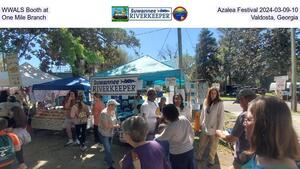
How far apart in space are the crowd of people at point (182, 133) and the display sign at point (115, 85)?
62 cm

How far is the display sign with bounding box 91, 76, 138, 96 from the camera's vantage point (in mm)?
9453

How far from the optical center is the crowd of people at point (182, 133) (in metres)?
1.72

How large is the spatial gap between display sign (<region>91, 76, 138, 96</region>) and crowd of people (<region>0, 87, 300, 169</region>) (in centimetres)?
62

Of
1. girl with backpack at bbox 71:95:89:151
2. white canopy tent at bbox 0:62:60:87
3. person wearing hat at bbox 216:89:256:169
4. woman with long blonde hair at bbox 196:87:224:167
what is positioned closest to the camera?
person wearing hat at bbox 216:89:256:169

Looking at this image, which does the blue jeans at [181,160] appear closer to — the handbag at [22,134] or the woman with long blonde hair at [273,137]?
the handbag at [22,134]

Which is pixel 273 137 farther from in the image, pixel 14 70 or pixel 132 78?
pixel 14 70

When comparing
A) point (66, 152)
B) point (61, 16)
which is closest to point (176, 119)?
point (61, 16)

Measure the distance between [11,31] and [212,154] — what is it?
11.6m

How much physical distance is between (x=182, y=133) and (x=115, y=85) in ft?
17.6

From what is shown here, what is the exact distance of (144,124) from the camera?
317cm

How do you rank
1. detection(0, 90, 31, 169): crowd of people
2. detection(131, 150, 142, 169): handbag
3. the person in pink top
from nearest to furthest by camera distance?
1. detection(131, 150, 142, 169): handbag
2. detection(0, 90, 31, 169): crowd of people
3. the person in pink top

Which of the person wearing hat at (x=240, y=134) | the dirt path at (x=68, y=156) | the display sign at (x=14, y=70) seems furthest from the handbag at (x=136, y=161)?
the display sign at (x=14, y=70)

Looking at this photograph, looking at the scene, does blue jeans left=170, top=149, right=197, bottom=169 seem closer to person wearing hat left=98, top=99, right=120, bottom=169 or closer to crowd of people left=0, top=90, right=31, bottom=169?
crowd of people left=0, top=90, right=31, bottom=169

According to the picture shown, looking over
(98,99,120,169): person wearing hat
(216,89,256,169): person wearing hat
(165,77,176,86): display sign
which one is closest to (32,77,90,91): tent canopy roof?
(165,77,176,86): display sign
